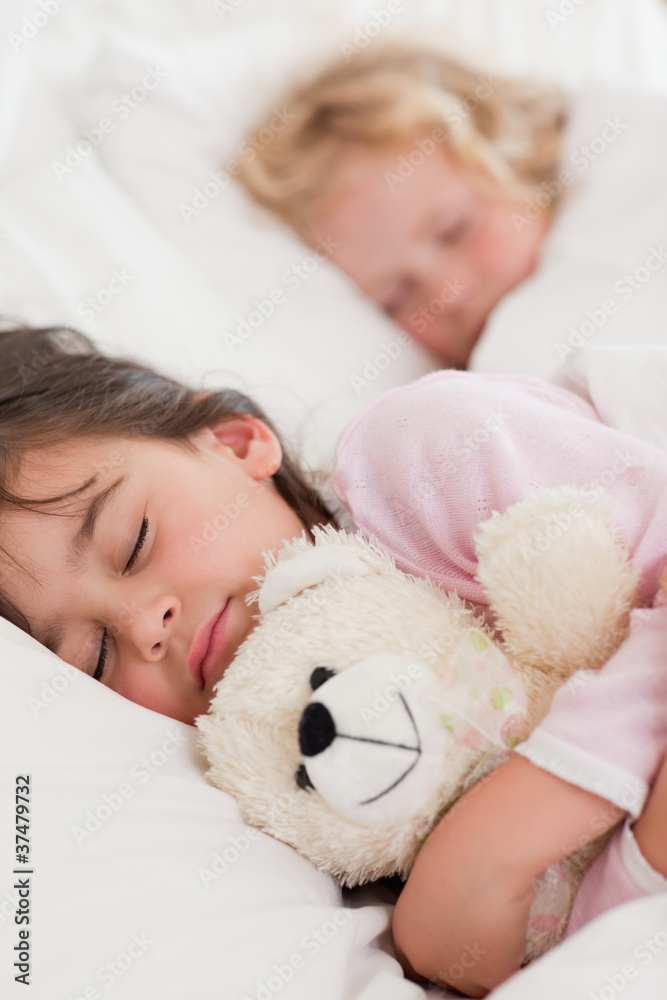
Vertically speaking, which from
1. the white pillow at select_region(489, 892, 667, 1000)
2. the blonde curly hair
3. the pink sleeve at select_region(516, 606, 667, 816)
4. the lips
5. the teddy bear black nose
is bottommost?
the lips

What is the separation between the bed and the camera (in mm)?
588

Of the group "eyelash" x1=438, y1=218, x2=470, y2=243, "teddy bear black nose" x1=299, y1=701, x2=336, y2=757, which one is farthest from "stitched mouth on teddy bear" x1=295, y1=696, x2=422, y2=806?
"eyelash" x1=438, y1=218, x2=470, y2=243

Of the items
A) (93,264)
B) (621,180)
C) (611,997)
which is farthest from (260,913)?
(621,180)

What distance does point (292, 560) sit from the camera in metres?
0.74

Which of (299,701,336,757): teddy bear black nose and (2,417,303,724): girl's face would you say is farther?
(2,417,303,724): girl's face

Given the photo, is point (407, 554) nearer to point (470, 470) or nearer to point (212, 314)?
point (470, 470)

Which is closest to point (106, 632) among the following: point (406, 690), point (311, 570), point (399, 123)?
point (311, 570)

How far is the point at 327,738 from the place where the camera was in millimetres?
610

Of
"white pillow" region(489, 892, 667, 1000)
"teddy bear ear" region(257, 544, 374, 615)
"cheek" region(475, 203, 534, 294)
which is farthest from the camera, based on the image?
"cheek" region(475, 203, 534, 294)

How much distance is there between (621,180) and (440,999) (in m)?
1.34

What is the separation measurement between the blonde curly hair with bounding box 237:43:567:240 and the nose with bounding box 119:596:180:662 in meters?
1.03

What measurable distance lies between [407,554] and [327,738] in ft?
0.90

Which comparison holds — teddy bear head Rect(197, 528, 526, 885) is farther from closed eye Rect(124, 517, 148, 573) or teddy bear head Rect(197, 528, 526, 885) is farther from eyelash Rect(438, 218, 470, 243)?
eyelash Rect(438, 218, 470, 243)

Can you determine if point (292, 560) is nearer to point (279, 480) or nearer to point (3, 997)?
point (279, 480)
